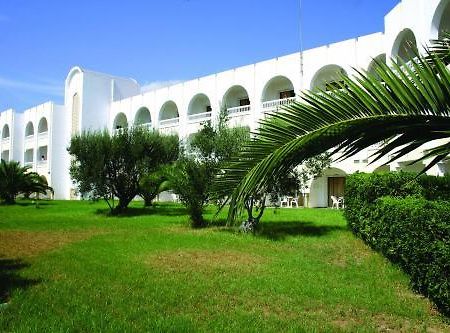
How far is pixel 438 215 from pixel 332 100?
329 cm

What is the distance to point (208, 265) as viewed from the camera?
7.62 meters

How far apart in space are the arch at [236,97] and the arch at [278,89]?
7.83 feet

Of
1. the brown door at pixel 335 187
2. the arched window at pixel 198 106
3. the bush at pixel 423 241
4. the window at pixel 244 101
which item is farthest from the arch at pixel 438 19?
the arched window at pixel 198 106

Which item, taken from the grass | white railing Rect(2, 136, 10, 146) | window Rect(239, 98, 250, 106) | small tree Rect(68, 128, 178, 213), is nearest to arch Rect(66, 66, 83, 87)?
white railing Rect(2, 136, 10, 146)

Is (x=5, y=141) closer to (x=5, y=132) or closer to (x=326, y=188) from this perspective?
(x=5, y=132)

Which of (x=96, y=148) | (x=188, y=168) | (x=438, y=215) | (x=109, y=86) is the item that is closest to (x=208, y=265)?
(x=438, y=215)

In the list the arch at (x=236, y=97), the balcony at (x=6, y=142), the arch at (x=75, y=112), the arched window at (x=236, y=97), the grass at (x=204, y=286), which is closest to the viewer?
the grass at (x=204, y=286)

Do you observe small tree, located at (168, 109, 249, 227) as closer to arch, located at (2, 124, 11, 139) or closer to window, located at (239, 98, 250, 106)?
window, located at (239, 98, 250, 106)

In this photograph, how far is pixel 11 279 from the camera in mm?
6371

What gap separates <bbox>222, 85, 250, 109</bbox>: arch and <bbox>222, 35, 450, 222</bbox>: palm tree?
26992 mm

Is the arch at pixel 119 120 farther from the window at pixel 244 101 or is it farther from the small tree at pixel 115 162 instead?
the small tree at pixel 115 162

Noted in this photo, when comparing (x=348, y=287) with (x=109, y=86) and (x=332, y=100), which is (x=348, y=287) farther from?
(x=109, y=86)

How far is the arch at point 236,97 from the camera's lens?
29647 millimetres

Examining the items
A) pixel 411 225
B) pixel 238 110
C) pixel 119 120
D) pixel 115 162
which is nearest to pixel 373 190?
pixel 411 225
